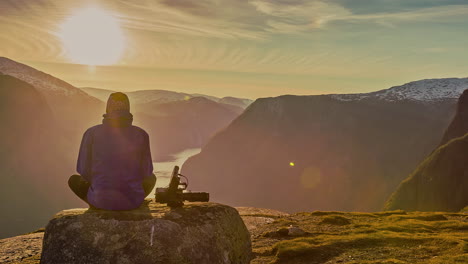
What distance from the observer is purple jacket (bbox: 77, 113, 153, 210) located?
36.0ft

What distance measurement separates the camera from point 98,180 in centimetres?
1100

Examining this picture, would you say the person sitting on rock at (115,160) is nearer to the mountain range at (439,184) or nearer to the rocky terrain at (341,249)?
the rocky terrain at (341,249)

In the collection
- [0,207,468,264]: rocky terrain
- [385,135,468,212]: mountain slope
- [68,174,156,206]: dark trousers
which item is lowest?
[385,135,468,212]: mountain slope

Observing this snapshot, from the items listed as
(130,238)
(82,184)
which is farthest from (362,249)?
(82,184)

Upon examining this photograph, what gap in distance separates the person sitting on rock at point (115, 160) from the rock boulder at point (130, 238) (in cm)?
42

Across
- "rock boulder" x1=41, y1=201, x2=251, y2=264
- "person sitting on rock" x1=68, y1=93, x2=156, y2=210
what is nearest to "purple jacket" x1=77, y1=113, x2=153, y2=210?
"person sitting on rock" x1=68, y1=93, x2=156, y2=210

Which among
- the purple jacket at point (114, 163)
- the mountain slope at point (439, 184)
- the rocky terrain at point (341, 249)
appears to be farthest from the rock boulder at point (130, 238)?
the mountain slope at point (439, 184)

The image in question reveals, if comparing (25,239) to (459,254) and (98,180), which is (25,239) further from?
(459,254)

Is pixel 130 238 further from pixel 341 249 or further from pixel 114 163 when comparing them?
pixel 341 249

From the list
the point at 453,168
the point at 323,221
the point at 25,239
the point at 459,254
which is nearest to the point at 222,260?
the point at 459,254

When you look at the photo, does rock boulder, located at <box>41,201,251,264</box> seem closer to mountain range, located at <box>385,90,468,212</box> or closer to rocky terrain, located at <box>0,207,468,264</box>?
rocky terrain, located at <box>0,207,468,264</box>

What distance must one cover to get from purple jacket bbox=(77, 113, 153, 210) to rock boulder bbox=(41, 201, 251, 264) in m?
0.40

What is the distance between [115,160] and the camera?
1100 centimetres

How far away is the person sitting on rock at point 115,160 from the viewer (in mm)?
10984
